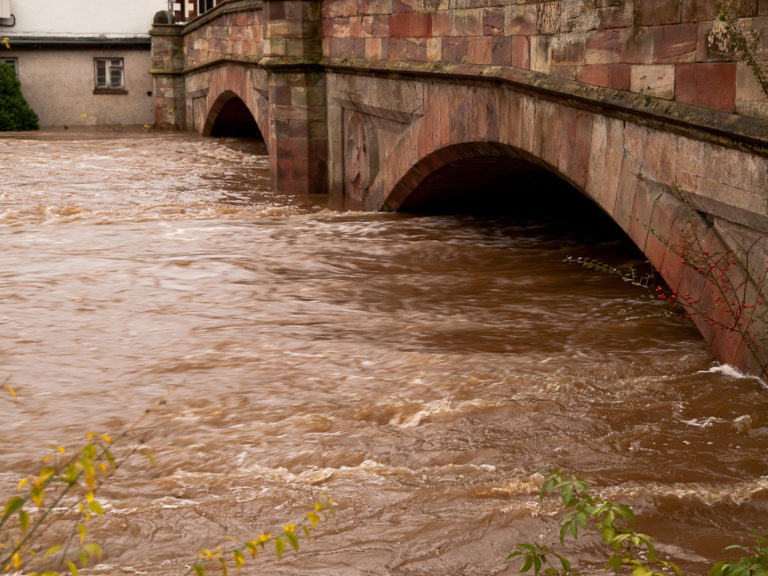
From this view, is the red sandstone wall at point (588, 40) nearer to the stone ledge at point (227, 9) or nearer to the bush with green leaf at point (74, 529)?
the bush with green leaf at point (74, 529)

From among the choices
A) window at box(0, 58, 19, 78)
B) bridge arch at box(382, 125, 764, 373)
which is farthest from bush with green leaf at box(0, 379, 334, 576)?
window at box(0, 58, 19, 78)

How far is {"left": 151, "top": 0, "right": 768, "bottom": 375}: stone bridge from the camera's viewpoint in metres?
5.18

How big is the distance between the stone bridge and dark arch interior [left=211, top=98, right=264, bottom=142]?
311 inches

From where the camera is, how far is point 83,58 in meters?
27.7

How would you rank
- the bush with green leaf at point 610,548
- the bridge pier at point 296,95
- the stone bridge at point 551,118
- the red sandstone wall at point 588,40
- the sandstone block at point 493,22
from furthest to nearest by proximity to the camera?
1. the bridge pier at point 296,95
2. the sandstone block at point 493,22
3. the red sandstone wall at point 588,40
4. the stone bridge at point 551,118
5. the bush with green leaf at point 610,548

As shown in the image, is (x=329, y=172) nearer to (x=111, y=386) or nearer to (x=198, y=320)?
(x=198, y=320)

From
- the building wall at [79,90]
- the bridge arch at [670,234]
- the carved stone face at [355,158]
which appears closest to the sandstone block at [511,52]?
the bridge arch at [670,234]

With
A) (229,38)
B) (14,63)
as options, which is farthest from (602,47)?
(14,63)

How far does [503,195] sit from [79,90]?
19.1 m

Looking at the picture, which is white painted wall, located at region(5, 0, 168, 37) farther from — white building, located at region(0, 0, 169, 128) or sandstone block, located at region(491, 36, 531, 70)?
sandstone block, located at region(491, 36, 531, 70)

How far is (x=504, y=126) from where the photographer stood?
26.8 ft

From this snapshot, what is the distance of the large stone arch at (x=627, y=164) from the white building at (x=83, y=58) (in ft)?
64.5

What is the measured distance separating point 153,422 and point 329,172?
8142 mm

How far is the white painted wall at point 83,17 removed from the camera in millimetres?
26922
